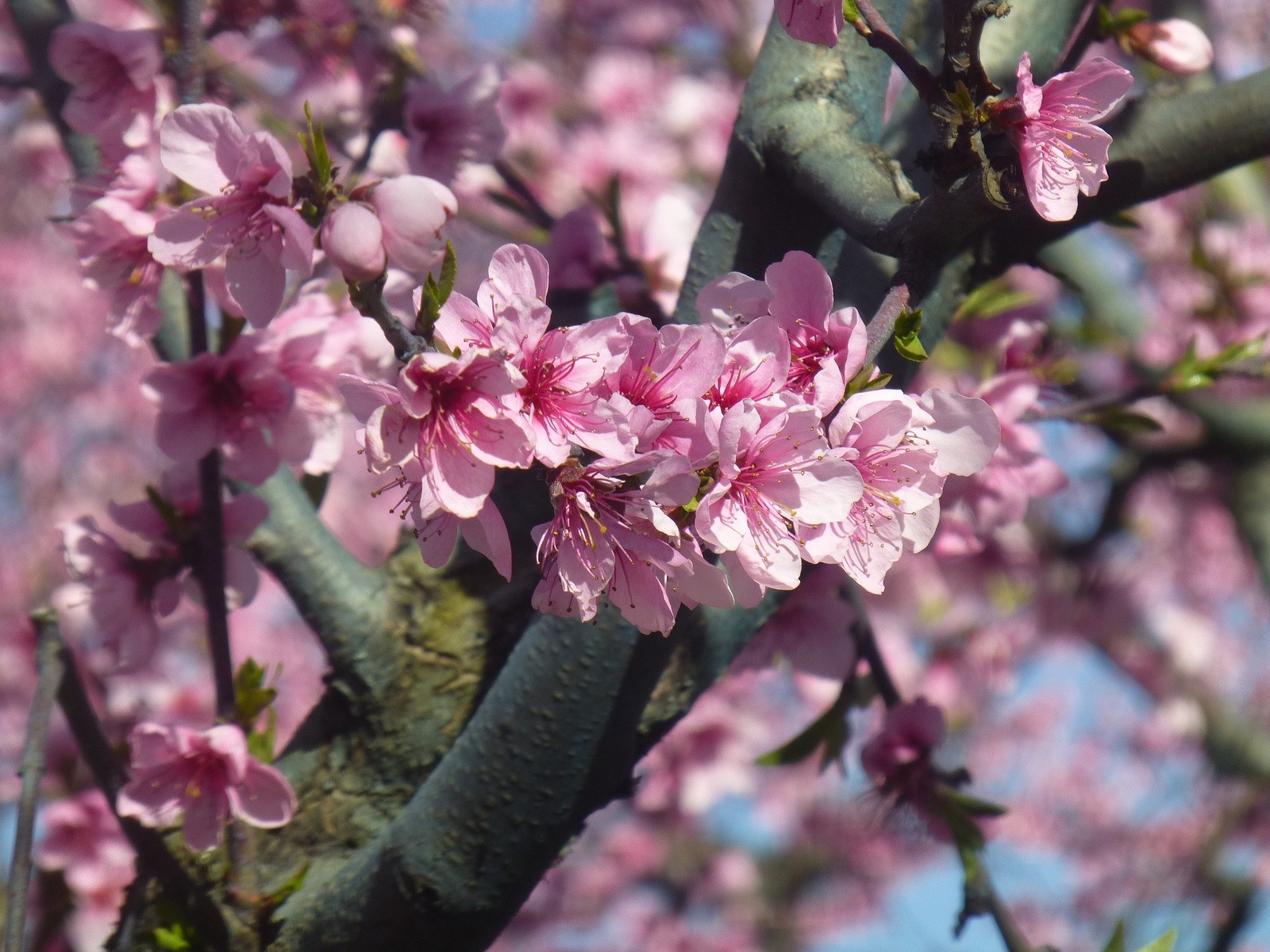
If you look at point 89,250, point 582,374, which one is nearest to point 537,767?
point 582,374

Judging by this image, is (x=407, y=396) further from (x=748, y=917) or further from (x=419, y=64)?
(x=748, y=917)

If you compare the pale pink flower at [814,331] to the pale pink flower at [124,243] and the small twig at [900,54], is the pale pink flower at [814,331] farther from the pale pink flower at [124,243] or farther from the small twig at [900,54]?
the pale pink flower at [124,243]

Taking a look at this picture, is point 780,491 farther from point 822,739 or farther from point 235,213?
point 822,739

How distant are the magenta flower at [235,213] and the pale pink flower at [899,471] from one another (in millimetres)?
522

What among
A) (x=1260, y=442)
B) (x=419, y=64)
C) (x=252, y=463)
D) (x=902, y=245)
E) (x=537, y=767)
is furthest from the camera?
(x=1260, y=442)

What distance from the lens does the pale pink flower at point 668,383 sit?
866mm

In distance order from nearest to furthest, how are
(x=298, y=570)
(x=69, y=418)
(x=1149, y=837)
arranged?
(x=298, y=570) < (x=1149, y=837) < (x=69, y=418)

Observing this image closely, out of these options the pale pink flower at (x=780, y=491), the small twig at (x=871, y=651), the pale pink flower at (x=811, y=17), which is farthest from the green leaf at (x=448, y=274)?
the small twig at (x=871, y=651)

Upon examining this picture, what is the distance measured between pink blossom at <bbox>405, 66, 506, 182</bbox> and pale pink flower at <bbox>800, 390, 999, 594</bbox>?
2.96 ft

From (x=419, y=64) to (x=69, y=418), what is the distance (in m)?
6.59

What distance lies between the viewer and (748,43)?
5512 mm

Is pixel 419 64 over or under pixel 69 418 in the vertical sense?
over

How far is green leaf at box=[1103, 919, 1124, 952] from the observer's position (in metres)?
1.40

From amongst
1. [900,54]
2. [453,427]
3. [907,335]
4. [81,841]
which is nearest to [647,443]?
[453,427]
